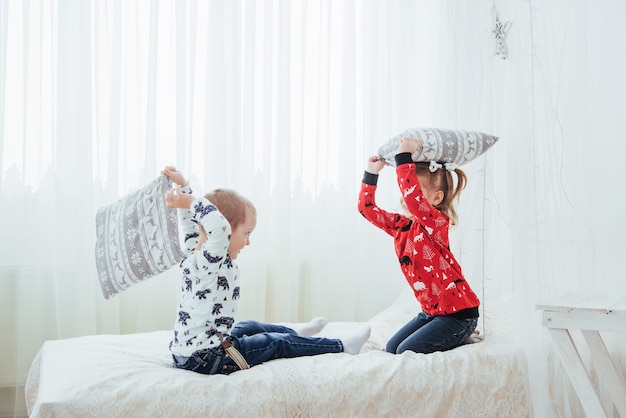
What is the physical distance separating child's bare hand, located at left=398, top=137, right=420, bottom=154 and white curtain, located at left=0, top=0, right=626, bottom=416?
11.1 inches

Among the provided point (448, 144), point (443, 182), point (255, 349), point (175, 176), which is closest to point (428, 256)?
point (443, 182)

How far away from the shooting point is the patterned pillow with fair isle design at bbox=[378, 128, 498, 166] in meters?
2.09

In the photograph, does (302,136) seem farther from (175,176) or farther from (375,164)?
(175,176)

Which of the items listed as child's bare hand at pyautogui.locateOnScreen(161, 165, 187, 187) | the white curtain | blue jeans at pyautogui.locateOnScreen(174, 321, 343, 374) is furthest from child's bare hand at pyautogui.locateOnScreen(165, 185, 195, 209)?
the white curtain

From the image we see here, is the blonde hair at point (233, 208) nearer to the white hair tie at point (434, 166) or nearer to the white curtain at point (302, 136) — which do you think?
the white hair tie at point (434, 166)

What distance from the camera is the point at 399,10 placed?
3299mm

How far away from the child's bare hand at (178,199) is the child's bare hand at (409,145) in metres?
0.68

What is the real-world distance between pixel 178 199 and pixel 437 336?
0.90 metres

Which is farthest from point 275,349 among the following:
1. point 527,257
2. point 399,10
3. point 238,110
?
point 399,10

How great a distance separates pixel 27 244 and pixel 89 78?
74 cm

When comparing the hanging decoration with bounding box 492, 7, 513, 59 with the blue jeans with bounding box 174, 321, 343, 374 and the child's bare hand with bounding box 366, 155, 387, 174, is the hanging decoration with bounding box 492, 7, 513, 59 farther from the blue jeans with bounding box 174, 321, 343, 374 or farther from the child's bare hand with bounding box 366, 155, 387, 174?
the blue jeans with bounding box 174, 321, 343, 374

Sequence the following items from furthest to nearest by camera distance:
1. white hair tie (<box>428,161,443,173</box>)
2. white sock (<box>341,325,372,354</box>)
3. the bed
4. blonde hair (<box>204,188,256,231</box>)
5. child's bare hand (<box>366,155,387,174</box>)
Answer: child's bare hand (<box>366,155,387,174</box>)
white hair tie (<box>428,161,443,173</box>)
white sock (<box>341,325,372,354</box>)
blonde hair (<box>204,188,256,231</box>)
the bed

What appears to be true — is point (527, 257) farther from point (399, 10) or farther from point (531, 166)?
point (399, 10)

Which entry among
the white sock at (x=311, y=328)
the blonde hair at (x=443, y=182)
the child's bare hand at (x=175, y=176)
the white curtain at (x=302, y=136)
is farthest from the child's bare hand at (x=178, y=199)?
the white curtain at (x=302, y=136)
